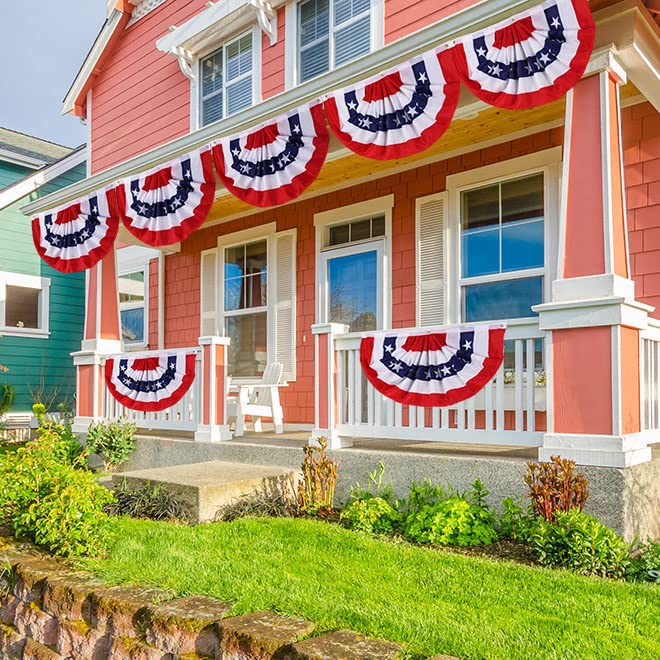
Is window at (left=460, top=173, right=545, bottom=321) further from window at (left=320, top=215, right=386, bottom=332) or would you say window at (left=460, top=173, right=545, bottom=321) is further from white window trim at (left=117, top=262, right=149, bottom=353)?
white window trim at (left=117, top=262, right=149, bottom=353)

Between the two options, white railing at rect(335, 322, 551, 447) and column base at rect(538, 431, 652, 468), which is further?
white railing at rect(335, 322, 551, 447)

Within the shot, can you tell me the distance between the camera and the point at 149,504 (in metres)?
4.75

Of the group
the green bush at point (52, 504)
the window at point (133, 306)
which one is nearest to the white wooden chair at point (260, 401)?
the green bush at point (52, 504)

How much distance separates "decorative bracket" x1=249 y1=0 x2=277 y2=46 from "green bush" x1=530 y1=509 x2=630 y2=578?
268 inches

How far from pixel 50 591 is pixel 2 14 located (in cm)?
3184

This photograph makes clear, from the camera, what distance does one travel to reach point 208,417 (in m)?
6.29

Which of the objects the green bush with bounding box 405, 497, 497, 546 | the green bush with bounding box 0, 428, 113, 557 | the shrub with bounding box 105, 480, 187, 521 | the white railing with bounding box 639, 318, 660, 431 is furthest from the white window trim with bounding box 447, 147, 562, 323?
the green bush with bounding box 0, 428, 113, 557

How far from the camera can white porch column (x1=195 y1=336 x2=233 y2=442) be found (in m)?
6.26

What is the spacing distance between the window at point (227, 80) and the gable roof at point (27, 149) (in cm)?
476

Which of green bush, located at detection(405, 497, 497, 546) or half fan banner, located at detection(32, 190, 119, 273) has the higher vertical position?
half fan banner, located at detection(32, 190, 119, 273)

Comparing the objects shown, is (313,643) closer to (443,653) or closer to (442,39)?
(443,653)

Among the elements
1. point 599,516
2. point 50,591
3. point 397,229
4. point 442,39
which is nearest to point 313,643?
point 50,591

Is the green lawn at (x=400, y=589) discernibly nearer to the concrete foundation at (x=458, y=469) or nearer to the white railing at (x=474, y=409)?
the concrete foundation at (x=458, y=469)

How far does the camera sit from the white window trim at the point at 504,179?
5703mm
